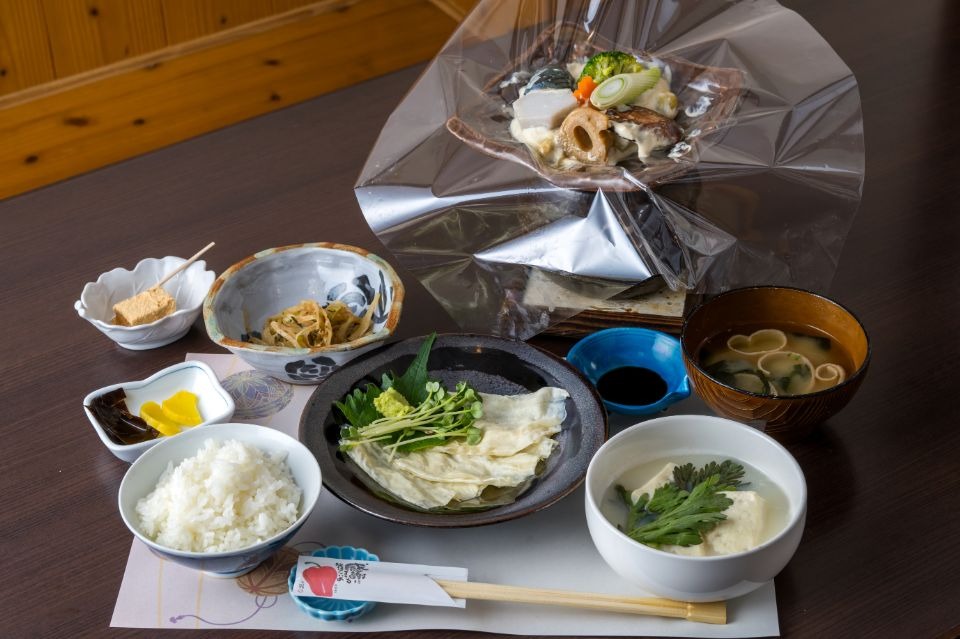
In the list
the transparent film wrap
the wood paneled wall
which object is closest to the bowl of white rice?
the transparent film wrap

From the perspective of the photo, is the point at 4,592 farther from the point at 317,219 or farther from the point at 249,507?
the point at 317,219

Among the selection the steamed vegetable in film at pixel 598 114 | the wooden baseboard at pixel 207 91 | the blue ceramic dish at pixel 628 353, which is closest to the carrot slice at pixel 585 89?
the steamed vegetable in film at pixel 598 114

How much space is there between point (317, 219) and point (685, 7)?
66cm

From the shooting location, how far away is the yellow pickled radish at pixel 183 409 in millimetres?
1283

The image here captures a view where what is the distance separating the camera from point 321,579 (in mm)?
1052

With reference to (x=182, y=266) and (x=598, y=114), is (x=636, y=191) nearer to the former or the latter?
(x=598, y=114)

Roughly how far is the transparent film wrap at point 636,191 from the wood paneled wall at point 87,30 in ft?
6.96

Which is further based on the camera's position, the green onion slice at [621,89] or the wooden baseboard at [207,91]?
the wooden baseboard at [207,91]

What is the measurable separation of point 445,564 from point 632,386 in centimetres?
34

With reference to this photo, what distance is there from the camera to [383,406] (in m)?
1.24

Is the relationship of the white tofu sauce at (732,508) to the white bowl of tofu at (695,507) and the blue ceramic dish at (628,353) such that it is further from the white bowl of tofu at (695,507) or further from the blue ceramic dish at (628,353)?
the blue ceramic dish at (628,353)

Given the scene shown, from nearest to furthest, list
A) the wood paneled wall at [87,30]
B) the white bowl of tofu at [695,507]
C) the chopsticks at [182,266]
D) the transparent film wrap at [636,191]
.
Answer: the white bowl of tofu at [695,507], the transparent film wrap at [636,191], the chopsticks at [182,266], the wood paneled wall at [87,30]

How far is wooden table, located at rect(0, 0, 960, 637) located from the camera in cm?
109

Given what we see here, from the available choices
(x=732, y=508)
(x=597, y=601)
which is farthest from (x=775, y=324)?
(x=597, y=601)
